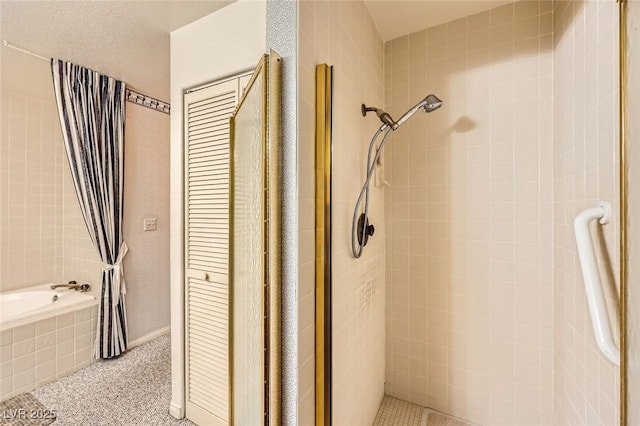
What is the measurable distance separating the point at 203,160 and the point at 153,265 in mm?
528

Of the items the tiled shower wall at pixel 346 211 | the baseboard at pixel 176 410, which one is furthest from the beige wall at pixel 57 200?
the tiled shower wall at pixel 346 211

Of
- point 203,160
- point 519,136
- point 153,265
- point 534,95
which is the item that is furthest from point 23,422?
point 534,95

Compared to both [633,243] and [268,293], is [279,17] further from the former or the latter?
[633,243]

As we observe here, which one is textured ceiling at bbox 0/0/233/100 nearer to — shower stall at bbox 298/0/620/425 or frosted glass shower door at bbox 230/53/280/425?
frosted glass shower door at bbox 230/53/280/425

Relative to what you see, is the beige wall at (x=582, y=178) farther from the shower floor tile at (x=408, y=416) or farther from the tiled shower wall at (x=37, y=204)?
the tiled shower wall at (x=37, y=204)

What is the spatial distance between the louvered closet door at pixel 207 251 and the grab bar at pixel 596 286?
1.18m

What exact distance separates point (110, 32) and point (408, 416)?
7.86ft

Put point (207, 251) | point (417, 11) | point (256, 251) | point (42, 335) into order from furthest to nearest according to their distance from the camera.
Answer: point (417, 11) → point (42, 335) → point (207, 251) → point (256, 251)

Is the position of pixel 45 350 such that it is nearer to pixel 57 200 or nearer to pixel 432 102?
pixel 57 200

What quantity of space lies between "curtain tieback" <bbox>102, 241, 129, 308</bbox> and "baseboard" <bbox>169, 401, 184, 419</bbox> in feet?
2.07

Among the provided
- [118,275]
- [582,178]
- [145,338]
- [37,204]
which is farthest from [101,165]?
[582,178]

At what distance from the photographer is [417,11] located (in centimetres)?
147

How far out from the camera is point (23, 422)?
2.52 ft

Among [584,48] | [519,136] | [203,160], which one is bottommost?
[203,160]
